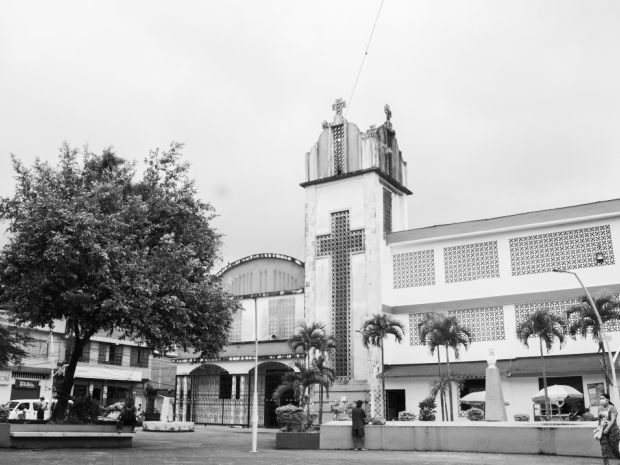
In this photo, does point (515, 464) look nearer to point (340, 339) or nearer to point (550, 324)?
point (550, 324)

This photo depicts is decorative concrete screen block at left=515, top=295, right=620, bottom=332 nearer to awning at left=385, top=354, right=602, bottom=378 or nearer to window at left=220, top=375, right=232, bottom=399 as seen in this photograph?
awning at left=385, top=354, right=602, bottom=378

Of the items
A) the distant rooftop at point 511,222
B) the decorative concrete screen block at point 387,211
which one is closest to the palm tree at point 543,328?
the distant rooftop at point 511,222

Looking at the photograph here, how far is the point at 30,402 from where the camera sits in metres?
35.0

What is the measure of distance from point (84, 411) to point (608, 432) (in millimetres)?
16263

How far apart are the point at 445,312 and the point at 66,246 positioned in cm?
1965

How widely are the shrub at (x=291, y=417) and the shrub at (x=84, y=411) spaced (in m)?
6.15

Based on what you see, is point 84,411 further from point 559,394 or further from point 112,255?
point 559,394

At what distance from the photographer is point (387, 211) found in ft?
119

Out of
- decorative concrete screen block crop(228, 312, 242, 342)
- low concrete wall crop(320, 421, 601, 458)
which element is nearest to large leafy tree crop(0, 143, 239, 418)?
A: low concrete wall crop(320, 421, 601, 458)

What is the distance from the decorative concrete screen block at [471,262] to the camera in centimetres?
3197

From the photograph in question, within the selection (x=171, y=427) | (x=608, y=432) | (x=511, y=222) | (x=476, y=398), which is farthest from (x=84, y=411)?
(x=511, y=222)

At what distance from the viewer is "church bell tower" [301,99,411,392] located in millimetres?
34031

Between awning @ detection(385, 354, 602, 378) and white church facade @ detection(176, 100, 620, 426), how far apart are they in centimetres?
8

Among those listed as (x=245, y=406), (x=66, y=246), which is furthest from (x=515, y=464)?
(x=245, y=406)
